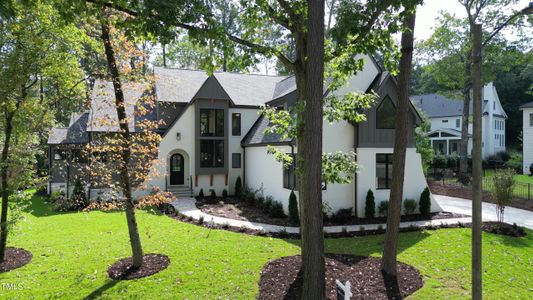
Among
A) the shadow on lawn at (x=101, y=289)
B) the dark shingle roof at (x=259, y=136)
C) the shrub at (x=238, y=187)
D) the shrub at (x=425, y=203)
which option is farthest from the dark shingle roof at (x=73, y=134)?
the shrub at (x=425, y=203)

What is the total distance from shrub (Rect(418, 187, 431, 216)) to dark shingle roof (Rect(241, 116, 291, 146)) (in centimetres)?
720

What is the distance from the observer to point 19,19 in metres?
8.58

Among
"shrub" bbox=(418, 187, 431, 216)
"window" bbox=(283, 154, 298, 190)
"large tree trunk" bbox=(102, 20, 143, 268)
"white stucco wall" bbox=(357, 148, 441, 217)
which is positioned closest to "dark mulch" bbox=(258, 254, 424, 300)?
"large tree trunk" bbox=(102, 20, 143, 268)

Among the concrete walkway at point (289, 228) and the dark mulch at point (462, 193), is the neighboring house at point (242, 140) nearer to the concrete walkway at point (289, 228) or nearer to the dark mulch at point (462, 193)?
the concrete walkway at point (289, 228)

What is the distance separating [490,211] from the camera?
53.8ft

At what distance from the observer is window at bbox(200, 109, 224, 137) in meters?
21.0

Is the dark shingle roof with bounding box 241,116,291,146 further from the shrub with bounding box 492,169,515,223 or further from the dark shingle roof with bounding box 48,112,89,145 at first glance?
the dark shingle roof with bounding box 48,112,89,145

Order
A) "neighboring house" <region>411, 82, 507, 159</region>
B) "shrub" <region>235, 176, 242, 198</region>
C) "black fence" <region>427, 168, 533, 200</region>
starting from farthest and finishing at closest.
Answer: "neighboring house" <region>411, 82, 507, 159</region> → "shrub" <region>235, 176, 242, 198</region> → "black fence" <region>427, 168, 533, 200</region>

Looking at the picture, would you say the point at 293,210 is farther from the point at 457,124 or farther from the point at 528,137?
the point at 457,124

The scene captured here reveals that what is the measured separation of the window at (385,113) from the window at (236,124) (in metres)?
9.67

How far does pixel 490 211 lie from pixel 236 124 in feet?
49.0

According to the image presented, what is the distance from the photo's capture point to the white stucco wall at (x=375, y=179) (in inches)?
588

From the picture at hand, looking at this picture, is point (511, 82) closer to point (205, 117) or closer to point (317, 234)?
point (205, 117)

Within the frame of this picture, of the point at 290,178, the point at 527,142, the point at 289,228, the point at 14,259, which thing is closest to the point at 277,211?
the point at 290,178
